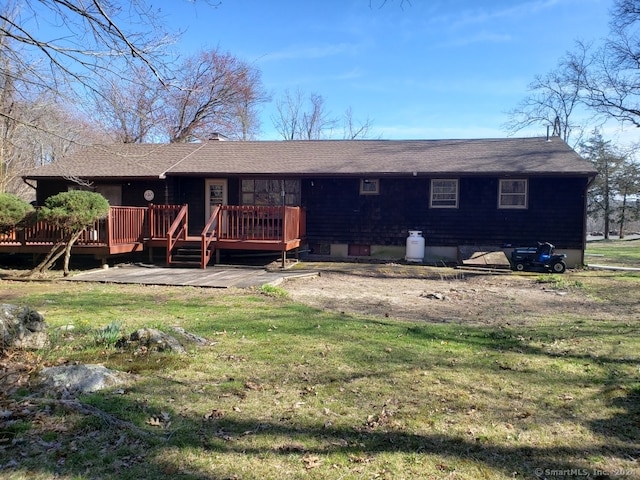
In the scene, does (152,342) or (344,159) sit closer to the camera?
(152,342)

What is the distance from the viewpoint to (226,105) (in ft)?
110

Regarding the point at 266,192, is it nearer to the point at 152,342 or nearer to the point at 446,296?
the point at 446,296

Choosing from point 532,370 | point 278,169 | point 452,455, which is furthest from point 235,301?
point 278,169

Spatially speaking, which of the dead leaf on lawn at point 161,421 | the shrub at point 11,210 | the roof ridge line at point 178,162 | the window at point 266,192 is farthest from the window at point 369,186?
the dead leaf on lawn at point 161,421

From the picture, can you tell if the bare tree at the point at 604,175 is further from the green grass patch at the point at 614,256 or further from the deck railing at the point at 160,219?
the deck railing at the point at 160,219

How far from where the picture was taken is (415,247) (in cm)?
1491

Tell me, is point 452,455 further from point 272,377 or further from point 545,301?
point 545,301

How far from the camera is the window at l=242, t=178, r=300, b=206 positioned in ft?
53.5

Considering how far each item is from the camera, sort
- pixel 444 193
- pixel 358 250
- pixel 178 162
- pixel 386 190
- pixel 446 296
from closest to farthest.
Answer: pixel 446 296 < pixel 444 193 < pixel 386 190 < pixel 358 250 < pixel 178 162

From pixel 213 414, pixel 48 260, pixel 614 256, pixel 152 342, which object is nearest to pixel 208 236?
pixel 48 260

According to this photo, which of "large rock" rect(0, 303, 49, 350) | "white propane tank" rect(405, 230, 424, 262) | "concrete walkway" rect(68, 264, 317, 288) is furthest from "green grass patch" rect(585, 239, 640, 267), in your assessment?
"large rock" rect(0, 303, 49, 350)

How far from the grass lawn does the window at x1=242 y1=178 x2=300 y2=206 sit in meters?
10.2

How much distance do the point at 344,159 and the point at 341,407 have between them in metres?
13.7

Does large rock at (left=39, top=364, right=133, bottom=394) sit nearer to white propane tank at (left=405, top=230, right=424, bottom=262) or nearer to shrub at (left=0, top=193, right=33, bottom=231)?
shrub at (left=0, top=193, right=33, bottom=231)
